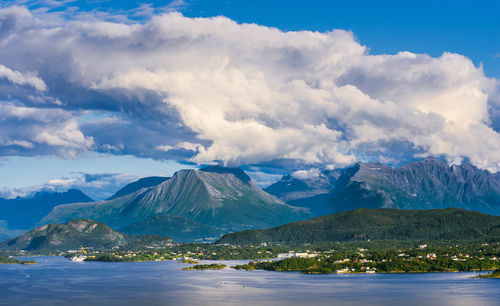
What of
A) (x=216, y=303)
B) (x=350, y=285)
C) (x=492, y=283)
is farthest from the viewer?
(x=350, y=285)

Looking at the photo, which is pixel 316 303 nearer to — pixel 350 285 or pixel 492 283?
pixel 350 285

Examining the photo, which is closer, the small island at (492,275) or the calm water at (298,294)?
the calm water at (298,294)

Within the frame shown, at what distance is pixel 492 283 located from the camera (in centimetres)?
17738

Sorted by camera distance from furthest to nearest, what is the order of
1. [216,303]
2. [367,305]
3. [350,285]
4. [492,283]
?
[350,285], [492,283], [216,303], [367,305]

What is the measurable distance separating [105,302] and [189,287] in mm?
38671

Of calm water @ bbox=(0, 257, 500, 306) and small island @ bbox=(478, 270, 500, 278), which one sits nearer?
calm water @ bbox=(0, 257, 500, 306)

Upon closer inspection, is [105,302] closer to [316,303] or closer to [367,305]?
[316,303]

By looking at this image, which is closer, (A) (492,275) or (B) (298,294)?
(B) (298,294)

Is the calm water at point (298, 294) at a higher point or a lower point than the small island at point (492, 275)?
lower

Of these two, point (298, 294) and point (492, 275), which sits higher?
point (492, 275)

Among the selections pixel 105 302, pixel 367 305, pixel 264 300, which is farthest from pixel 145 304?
pixel 367 305

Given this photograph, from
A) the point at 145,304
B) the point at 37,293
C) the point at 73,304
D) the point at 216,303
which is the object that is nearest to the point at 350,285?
the point at 216,303

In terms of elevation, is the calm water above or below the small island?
below

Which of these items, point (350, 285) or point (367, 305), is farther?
point (350, 285)
